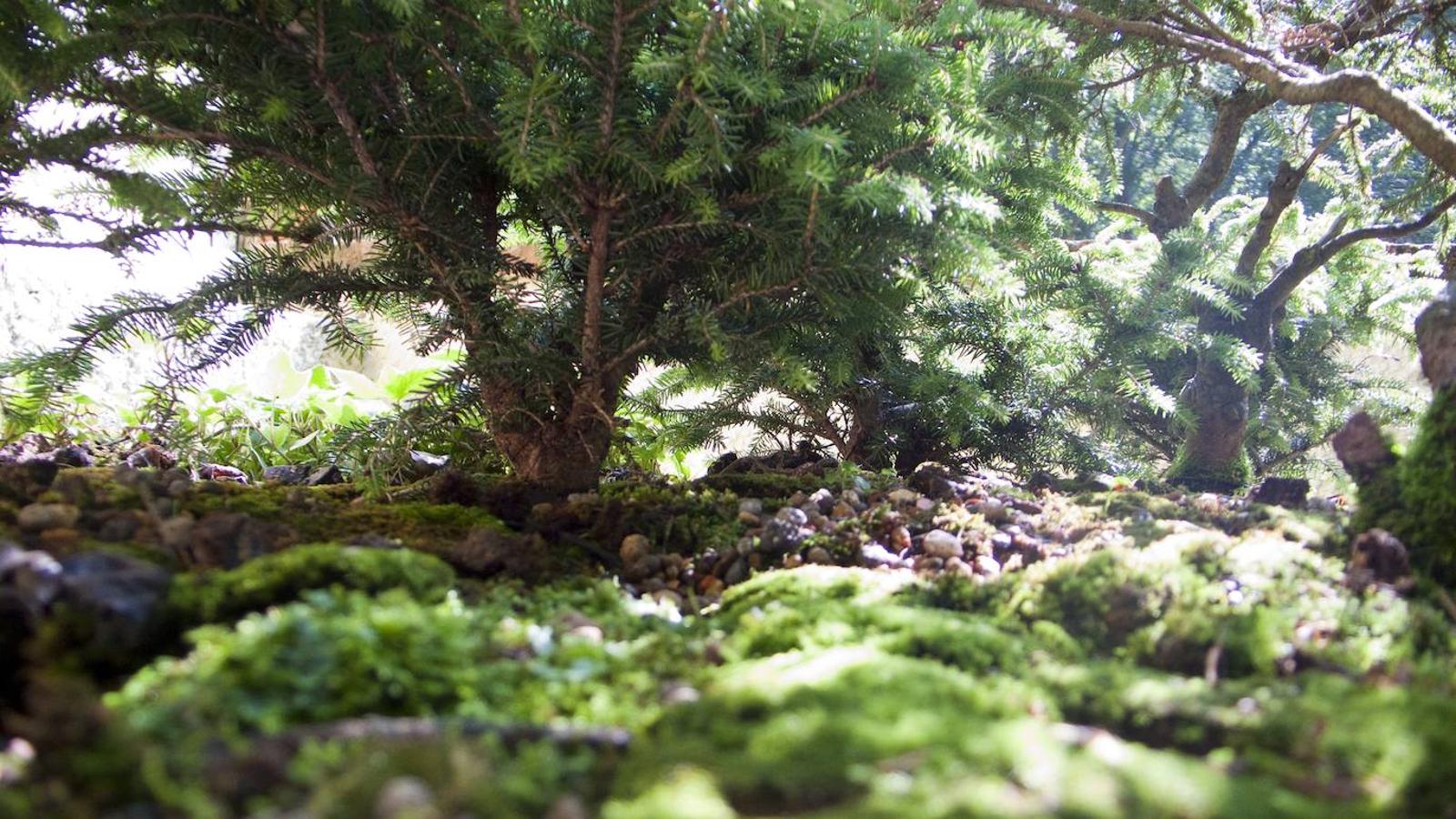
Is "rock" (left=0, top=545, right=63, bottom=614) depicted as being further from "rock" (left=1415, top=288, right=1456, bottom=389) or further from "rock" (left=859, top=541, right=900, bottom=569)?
"rock" (left=1415, top=288, right=1456, bottom=389)

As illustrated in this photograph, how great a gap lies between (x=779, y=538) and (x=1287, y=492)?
145 centimetres

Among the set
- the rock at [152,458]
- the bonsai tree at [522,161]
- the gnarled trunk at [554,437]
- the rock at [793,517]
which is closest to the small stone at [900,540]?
the rock at [793,517]

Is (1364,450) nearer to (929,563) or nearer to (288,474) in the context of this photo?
(929,563)

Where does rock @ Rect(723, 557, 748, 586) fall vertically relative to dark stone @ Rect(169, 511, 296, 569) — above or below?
above

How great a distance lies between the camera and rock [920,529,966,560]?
6.54 ft

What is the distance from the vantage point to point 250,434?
3629 mm

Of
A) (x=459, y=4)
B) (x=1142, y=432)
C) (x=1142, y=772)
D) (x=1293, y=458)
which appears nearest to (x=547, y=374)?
(x=459, y=4)

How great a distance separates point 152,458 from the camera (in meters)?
2.90

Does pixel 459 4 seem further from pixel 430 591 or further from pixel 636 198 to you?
pixel 430 591

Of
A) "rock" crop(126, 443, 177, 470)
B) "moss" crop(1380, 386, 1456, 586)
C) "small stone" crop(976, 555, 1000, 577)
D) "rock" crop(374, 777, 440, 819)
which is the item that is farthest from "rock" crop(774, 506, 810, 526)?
"rock" crop(126, 443, 177, 470)

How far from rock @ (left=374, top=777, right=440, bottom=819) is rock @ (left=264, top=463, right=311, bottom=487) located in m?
2.23

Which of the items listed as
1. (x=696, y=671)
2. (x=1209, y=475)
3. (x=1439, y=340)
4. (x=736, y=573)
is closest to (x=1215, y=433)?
(x=1209, y=475)

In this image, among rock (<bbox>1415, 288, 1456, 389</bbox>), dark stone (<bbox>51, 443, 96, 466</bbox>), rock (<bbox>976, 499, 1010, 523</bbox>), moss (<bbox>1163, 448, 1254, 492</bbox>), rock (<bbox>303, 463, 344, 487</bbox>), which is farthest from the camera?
moss (<bbox>1163, 448, 1254, 492</bbox>)

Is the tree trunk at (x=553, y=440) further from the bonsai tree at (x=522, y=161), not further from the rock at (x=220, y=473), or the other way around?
the rock at (x=220, y=473)
